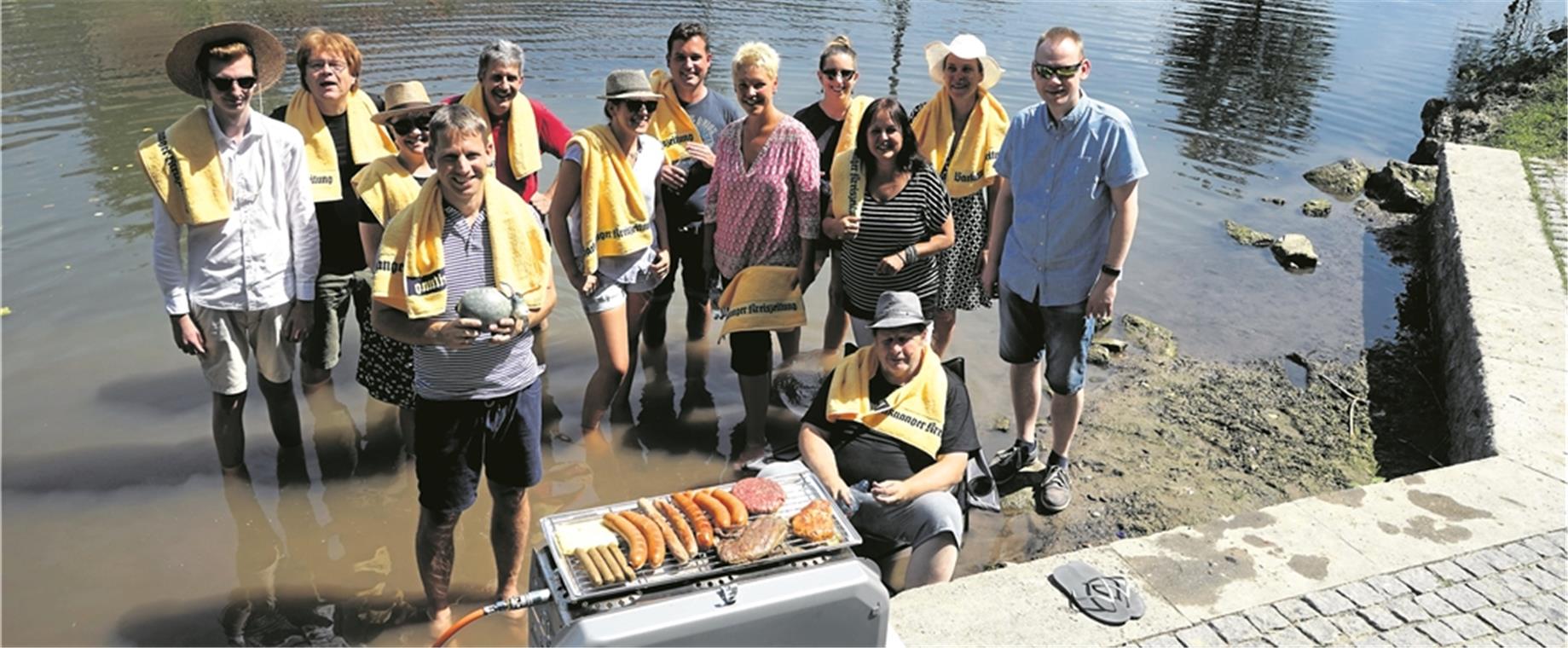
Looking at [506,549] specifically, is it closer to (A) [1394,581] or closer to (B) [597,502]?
(B) [597,502]

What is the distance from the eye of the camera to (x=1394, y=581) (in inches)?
185

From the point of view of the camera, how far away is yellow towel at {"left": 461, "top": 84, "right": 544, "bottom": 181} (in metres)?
5.77

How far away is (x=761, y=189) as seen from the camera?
5.59m

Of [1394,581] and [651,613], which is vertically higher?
[651,613]

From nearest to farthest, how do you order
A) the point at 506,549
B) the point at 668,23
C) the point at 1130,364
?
the point at 506,549, the point at 1130,364, the point at 668,23

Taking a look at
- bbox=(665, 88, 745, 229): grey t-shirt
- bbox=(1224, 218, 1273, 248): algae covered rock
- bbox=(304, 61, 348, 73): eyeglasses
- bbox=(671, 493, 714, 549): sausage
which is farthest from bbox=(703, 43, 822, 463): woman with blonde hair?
bbox=(1224, 218, 1273, 248): algae covered rock

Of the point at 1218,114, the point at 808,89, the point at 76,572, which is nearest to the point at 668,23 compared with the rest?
the point at 808,89

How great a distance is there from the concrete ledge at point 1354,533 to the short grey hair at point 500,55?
332cm

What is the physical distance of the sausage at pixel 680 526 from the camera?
304 centimetres

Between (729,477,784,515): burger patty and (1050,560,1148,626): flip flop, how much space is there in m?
1.64

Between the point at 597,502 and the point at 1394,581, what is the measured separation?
3.83 m

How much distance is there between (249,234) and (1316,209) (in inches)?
415

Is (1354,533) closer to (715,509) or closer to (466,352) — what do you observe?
(715,509)

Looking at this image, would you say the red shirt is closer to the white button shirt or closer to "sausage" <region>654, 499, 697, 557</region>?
the white button shirt
